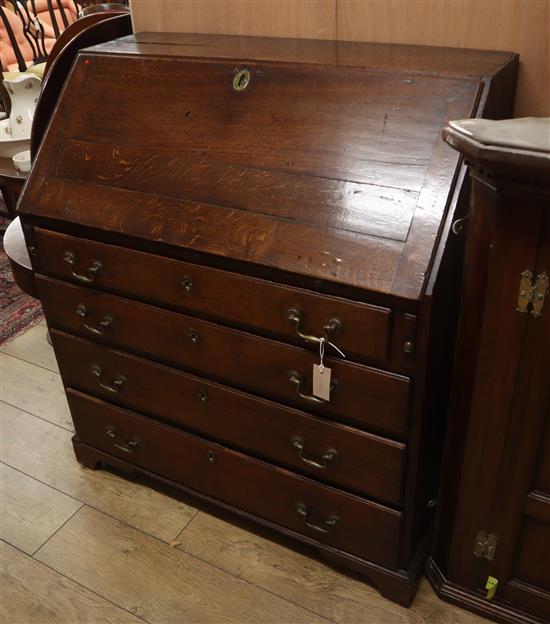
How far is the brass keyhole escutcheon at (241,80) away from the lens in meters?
1.33

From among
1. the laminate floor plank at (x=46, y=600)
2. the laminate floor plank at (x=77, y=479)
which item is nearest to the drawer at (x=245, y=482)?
the laminate floor plank at (x=77, y=479)

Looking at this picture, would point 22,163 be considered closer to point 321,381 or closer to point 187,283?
point 187,283

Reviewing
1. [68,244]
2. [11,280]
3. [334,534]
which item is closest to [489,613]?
[334,534]

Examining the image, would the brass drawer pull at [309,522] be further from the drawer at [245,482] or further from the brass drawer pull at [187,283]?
the brass drawer pull at [187,283]

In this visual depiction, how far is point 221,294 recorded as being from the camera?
129 cm

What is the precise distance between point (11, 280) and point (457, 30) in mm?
2250

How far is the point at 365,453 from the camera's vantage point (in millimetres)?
1293

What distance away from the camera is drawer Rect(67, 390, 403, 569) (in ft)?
4.58

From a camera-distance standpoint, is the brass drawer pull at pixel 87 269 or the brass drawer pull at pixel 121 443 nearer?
the brass drawer pull at pixel 87 269

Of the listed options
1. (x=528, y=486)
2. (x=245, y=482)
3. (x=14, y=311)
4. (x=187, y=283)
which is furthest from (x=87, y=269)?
(x=14, y=311)

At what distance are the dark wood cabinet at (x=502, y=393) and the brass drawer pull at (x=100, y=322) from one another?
79 centimetres

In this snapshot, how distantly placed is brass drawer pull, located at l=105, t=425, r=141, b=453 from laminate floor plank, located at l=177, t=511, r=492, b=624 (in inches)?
9.8

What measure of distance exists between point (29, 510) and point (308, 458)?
851mm

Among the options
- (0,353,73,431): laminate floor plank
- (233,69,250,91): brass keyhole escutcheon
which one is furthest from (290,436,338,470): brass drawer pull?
(0,353,73,431): laminate floor plank
